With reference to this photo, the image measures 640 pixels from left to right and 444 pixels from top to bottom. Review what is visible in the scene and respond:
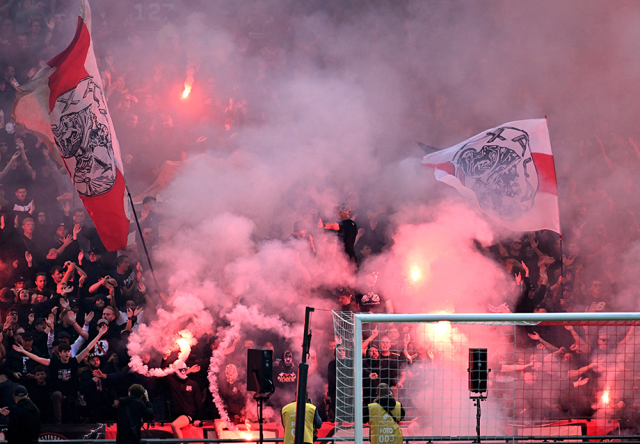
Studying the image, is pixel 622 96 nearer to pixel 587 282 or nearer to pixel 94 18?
pixel 587 282

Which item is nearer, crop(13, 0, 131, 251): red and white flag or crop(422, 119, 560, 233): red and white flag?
crop(13, 0, 131, 251): red and white flag

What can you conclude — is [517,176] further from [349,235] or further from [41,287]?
[41,287]

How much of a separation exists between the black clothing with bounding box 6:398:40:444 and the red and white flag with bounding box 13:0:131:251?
248cm

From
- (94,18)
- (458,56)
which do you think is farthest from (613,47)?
(94,18)

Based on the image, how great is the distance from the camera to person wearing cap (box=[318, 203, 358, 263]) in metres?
7.71

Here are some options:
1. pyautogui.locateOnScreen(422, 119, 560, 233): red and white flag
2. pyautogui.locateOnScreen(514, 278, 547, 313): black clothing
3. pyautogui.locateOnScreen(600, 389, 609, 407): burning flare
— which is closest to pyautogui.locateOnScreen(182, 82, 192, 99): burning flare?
pyautogui.locateOnScreen(422, 119, 560, 233): red and white flag

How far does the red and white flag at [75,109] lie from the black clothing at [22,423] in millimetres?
2478

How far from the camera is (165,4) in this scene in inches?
317

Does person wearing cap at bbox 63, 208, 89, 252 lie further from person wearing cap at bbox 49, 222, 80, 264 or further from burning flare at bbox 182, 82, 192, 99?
burning flare at bbox 182, 82, 192, 99

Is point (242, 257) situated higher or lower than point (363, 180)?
lower

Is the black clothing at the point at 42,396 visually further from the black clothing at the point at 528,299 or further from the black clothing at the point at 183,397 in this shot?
the black clothing at the point at 528,299

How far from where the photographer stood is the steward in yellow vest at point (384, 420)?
440 cm

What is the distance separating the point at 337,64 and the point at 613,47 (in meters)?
4.51

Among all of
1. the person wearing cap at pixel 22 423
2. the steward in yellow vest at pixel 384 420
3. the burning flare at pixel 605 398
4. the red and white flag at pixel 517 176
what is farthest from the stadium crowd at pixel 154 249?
the person wearing cap at pixel 22 423
